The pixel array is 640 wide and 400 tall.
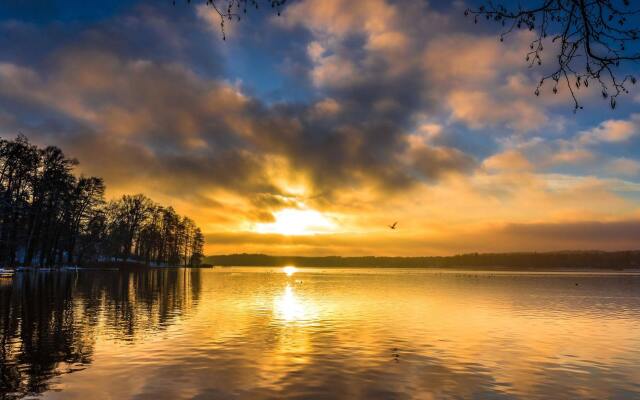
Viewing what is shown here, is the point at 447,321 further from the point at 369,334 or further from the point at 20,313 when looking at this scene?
the point at 20,313

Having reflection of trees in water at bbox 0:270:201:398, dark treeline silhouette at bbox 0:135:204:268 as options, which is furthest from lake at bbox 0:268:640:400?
dark treeline silhouette at bbox 0:135:204:268

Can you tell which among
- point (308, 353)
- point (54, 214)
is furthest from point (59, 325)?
point (54, 214)

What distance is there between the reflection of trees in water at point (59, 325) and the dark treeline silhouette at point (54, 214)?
32836 mm

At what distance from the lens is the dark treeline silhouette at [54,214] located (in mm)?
75312

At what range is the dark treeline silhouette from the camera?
75.3 m

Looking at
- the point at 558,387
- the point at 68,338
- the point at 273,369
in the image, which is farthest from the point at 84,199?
the point at 558,387

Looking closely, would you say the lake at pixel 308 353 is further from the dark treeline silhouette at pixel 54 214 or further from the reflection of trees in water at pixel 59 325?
the dark treeline silhouette at pixel 54 214

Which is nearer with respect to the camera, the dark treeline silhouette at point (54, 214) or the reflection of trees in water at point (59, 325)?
the reflection of trees in water at point (59, 325)

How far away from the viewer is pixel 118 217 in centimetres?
13162

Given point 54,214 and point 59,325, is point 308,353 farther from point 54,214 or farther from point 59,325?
point 54,214

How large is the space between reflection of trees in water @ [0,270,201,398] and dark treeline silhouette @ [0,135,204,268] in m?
32.8

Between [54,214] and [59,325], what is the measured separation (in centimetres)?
7119

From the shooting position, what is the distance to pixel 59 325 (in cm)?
2803

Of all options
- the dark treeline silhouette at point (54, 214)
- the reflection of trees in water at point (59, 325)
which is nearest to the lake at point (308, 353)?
the reflection of trees in water at point (59, 325)
